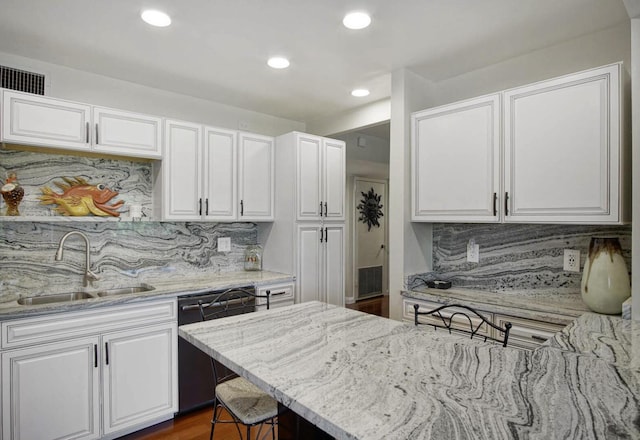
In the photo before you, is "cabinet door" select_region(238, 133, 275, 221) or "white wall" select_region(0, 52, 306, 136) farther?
"cabinet door" select_region(238, 133, 275, 221)

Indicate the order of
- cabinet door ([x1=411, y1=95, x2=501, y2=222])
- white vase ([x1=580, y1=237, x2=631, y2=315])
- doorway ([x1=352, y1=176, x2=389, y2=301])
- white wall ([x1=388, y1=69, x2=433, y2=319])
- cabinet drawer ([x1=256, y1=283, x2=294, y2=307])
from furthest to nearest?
doorway ([x1=352, y1=176, x2=389, y2=301])
cabinet drawer ([x1=256, y1=283, x2=294, y2=307])
white wall ([x1=388, y1=69, x2=433, y2=319])
cabinet door ([x1=411, y1=95, x2=501, y2=222])
white vase ([x1=580, y1=237, x2=631, y2=315])

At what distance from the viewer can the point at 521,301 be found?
8.04ft

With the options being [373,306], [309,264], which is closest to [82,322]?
[309,264]

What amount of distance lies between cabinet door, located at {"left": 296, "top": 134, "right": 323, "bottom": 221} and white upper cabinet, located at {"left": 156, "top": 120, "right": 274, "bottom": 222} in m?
0.32

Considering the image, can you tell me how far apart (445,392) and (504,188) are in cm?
181

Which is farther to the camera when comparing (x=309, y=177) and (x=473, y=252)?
(x=309, y=177)

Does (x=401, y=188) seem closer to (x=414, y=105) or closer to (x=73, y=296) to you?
(x=414, y=105)

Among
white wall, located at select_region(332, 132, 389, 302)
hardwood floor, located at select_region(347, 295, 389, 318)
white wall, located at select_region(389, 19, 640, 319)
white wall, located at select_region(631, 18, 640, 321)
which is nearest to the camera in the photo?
white wall, located at select_region(631, 18, 640, 321)

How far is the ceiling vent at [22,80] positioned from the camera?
249 cm

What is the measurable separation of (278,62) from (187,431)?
2.65 metres

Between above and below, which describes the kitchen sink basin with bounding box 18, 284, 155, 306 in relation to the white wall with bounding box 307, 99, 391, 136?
below

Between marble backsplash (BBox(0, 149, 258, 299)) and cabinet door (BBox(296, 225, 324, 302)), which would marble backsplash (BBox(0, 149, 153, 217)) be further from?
cabinet door (BBox(296, 225, 324, 302))

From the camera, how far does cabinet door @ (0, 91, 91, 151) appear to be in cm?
230

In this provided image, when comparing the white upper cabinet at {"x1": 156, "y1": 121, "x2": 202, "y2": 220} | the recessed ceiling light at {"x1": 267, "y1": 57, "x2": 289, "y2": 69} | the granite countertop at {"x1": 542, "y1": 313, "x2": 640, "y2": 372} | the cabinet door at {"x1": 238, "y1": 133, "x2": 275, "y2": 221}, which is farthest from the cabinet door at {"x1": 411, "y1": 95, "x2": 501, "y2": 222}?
the white upper cabinet at {"x1": 156, "y1": 121, "x2": 202, "y2": 220}
